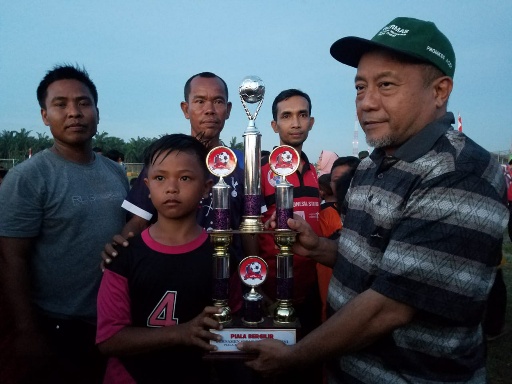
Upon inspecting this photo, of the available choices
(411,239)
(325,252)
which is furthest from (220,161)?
(411,239)

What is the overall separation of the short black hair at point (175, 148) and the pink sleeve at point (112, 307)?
59 cm

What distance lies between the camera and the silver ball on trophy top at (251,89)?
2.10m

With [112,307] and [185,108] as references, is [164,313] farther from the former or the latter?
[185,108]

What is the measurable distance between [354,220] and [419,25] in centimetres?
84

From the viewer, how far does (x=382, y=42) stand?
160cm

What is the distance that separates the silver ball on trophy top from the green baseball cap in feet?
1.77

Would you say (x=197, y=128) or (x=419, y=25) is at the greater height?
(x=419, y=25)

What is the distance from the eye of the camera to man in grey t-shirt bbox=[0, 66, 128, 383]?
2.23 meters

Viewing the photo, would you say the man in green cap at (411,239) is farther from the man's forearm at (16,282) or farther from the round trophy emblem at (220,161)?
the man's forearm at (16,282)

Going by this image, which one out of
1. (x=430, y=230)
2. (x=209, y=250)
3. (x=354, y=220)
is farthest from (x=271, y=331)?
(x=430, y=230)

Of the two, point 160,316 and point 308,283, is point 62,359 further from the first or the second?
point 308,283

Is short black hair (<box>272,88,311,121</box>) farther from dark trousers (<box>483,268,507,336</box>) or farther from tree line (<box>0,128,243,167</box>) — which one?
tree line (<box>0,128,243,167</box>)

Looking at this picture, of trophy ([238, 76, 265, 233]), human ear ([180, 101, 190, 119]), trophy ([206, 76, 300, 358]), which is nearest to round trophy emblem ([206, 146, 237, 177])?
trophy ([206, 76, 300, 358])

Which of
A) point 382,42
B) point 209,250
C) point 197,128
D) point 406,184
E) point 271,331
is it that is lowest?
point 271,331
